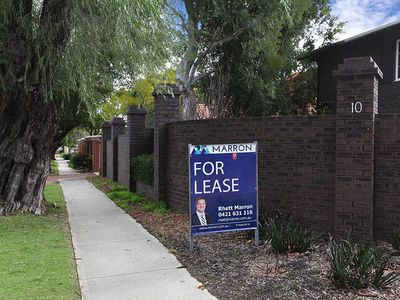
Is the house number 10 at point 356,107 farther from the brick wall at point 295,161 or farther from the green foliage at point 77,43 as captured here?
the green foliage at point 77,43

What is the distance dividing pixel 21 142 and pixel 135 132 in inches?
206

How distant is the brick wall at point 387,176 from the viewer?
590cm

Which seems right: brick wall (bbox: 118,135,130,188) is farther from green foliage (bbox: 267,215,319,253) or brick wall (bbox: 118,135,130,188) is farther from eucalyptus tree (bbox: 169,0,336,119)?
green foliage (bbox: 267,215,319,253)

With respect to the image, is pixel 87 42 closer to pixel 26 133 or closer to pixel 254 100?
pixel 26 133

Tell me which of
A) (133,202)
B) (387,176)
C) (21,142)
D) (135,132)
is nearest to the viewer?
(387,176)

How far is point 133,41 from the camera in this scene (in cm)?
758

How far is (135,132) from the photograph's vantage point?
46.1ft

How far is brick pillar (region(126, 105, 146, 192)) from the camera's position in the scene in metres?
13.9

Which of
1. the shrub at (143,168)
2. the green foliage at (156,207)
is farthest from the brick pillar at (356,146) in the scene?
the shrub at (143,168)

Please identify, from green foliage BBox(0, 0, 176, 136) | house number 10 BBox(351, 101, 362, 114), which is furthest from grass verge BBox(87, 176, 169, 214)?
house number 10 BBox(351, 101, 362, 114)

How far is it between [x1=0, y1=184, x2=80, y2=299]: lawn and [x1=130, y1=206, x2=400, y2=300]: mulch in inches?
61.0

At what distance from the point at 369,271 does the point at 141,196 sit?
28.3ft

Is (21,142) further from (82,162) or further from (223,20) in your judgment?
(82,162)

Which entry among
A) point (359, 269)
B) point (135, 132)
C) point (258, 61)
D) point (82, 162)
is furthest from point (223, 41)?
point (82, 162)
